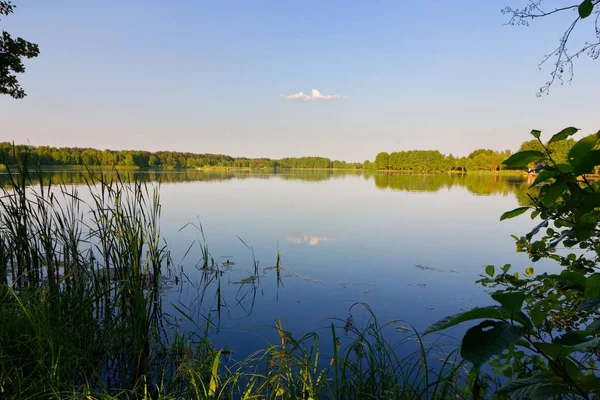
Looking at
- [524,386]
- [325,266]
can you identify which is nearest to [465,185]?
[325,266]

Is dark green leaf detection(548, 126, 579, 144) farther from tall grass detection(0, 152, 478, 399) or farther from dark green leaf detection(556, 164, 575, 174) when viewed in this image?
tall grass detection(0, 152, 478, 399)

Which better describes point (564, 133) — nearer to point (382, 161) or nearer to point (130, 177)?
point (130, 177)

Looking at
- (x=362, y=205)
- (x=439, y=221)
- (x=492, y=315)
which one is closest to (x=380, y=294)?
(x=492, y=315)

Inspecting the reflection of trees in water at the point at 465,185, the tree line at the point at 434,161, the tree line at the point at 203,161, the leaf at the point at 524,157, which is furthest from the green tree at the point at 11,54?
the tree line at the point at 434,161

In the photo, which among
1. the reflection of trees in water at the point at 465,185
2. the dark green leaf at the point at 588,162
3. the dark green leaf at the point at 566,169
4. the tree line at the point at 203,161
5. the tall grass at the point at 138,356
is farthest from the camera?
the tree line at the point at 203,161

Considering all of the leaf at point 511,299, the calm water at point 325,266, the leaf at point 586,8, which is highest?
the leaf at point 586,8

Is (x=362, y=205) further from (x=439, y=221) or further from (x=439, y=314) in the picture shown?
(x=439, y=314)

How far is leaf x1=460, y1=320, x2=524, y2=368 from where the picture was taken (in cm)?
52

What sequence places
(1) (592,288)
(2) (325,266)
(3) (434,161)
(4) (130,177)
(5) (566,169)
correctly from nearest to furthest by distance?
(1) (592,288), (5) (566,169), (4) (130,177), (2) (325,266), (3) (434,161)

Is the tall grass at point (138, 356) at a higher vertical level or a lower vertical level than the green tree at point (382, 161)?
lower

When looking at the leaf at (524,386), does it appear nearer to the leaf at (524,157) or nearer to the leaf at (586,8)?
the leaf at (524,157)

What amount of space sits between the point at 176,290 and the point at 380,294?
147 inches

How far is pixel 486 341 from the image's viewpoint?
1.78 ft

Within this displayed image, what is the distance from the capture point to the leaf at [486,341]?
517 mm
